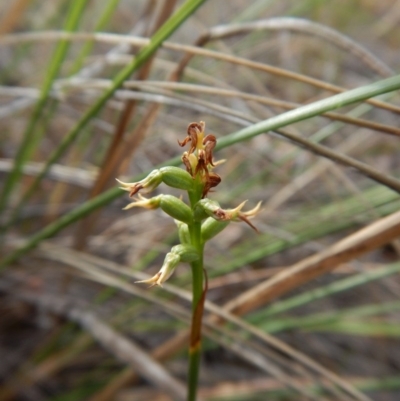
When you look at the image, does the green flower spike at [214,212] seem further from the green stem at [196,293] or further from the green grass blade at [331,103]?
the green grass blade at [331,103]

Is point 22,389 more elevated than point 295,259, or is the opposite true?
point 295,259

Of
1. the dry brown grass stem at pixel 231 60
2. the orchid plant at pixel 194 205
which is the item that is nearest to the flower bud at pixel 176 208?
the orchid plant at pixel 194 205

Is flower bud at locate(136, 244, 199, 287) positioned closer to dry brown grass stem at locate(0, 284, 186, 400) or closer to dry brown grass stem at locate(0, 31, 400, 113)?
dry brown grass stem at locate(0, 31, 400, 113)

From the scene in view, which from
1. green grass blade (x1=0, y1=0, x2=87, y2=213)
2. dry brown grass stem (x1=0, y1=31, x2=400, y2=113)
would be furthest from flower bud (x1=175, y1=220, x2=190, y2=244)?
green grass blade (x1=0, y1=0, x2=87, y2=213)

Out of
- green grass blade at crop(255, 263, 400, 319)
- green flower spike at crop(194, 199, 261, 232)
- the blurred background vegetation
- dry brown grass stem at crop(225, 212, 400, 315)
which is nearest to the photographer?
green flower spike at crop(194, 199, 261, 232)

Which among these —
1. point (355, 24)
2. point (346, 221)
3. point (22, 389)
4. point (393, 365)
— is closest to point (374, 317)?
point (393, 365)

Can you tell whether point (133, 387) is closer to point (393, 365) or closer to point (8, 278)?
point (8, 278)
